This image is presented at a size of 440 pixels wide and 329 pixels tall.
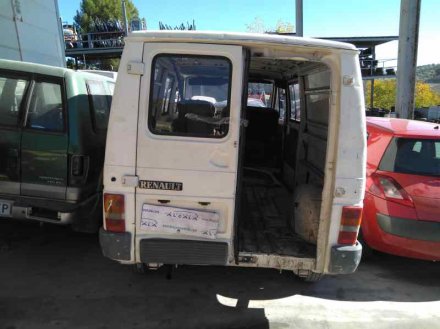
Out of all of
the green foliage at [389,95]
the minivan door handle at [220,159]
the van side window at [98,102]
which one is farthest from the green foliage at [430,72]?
the minivan door handle at [220,159]

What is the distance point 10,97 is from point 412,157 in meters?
4.22

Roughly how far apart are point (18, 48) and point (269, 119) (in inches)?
162

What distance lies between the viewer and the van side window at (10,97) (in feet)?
15.4

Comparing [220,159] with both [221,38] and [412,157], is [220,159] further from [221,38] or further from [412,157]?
[412,157]

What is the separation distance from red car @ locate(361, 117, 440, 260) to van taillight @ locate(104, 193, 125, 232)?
2543 mm

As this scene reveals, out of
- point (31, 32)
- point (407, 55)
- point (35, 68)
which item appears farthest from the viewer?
point (407, 55)

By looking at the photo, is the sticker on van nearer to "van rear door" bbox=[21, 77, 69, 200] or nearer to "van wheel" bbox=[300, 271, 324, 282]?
"van rear door" bbox=[21, 77, 69, 200]

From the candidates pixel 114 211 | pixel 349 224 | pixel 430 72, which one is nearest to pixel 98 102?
pixel 114 211

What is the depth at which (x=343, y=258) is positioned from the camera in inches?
137

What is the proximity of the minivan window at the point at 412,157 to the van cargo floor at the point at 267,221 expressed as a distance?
3.72 ft

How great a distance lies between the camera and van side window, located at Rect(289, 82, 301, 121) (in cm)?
581

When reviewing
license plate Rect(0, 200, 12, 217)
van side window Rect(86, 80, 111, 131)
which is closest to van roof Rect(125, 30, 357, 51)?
van side window Rect(86, 80, 111, 131)

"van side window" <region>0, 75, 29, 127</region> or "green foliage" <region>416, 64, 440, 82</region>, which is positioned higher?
"green foliage" <region>416, 64, 440, 82</region>

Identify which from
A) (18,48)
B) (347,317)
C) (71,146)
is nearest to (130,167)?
(71,146)
